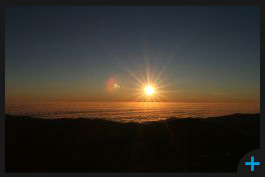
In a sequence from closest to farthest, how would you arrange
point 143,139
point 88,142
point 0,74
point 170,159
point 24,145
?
point 0,74, point 170,159, point 24,145, point 88,142, point 143,139

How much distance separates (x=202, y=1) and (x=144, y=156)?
4.32 m

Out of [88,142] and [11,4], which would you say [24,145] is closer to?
[88,142]

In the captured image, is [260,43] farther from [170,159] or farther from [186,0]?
[170,159]

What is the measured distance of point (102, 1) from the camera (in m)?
3.90

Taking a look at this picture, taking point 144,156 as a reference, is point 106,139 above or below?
above

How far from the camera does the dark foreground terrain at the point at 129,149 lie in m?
4.73

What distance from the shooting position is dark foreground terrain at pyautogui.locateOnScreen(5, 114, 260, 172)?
4.73m

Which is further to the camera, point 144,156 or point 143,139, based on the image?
point 143,139

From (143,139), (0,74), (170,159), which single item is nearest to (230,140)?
(170,159)

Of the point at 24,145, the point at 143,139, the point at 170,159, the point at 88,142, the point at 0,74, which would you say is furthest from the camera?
the point at 143,139

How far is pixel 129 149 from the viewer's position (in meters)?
5.62

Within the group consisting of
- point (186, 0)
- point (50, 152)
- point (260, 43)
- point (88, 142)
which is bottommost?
point (50, 152)

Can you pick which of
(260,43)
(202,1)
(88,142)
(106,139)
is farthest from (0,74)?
(260,43)

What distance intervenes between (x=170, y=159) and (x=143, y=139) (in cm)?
136
